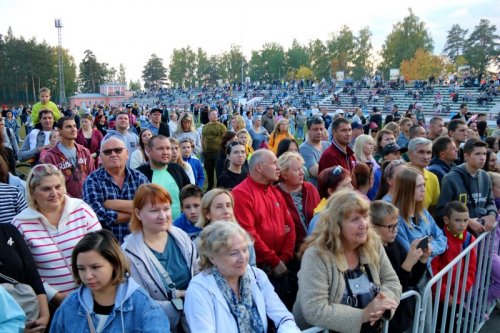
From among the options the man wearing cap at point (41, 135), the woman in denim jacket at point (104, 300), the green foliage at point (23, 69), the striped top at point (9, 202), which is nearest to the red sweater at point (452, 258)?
the woman in denim jacket at point (104, 300)

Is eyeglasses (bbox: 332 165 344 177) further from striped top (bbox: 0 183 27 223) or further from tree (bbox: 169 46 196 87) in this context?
tree (bbox: 169 46 196 87)

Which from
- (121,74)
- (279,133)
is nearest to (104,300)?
(279,133)

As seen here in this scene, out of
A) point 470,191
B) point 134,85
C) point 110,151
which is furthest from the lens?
point 134,85

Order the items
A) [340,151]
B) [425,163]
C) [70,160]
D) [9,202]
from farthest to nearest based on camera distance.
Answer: [340,151] → [70,160] → [425,163] → [9,202]

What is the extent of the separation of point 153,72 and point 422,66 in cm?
7386

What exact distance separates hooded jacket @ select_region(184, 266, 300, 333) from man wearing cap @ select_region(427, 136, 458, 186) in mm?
3523

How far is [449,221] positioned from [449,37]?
9973cm

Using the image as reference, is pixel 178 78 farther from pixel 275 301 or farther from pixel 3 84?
pixel 275 301

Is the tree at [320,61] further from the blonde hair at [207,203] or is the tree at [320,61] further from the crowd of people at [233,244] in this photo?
the blonde hair at [207,203]

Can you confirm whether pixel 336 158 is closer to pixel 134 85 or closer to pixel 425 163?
pixel 425 163

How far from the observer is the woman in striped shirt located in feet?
9.49

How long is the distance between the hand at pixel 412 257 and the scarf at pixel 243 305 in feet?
4.36

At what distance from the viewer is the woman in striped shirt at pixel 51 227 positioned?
114 inches

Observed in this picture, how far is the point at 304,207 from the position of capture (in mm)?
4059
